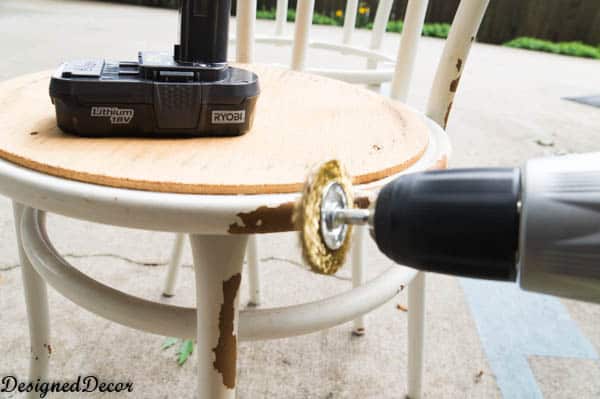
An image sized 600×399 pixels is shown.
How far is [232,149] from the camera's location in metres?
0.38

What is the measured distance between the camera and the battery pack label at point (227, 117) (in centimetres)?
39

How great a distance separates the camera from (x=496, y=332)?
1028 mm

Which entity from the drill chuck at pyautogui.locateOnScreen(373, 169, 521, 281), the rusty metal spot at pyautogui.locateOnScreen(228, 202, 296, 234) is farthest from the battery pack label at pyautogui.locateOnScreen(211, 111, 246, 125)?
the drill chuck at pyautogui.locateOnScreen(373, 169, 521, 281)

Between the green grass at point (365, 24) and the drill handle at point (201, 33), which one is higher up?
the drill handle at point (201, 33)

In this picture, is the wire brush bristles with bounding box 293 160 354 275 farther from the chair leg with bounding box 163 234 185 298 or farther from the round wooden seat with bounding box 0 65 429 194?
the chair leg with bounding box 163 234 185 298

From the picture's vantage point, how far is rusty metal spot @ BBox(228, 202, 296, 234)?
0.32 meters

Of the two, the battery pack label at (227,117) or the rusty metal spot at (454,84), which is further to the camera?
the rusty metal spot at (454,84)

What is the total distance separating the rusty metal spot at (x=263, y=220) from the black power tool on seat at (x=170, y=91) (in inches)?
4.1

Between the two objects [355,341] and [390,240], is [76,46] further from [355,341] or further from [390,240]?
[390,240]

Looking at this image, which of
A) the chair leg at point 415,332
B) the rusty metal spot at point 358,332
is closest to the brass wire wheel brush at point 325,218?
the chair leg at point 415,332

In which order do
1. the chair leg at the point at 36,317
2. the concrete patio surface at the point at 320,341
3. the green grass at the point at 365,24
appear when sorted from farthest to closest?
the green grass at the point at 365,24 < the concrete patio surface at the point at 320,341 < the chair leg at the point at 36,317

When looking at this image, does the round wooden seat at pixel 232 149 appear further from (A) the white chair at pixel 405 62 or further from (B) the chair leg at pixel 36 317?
(B) the chair leg at pixel 36 317

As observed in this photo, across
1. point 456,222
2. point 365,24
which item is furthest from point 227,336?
point 365,24

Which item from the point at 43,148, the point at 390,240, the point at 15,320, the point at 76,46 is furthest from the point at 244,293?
the point at 76,46
